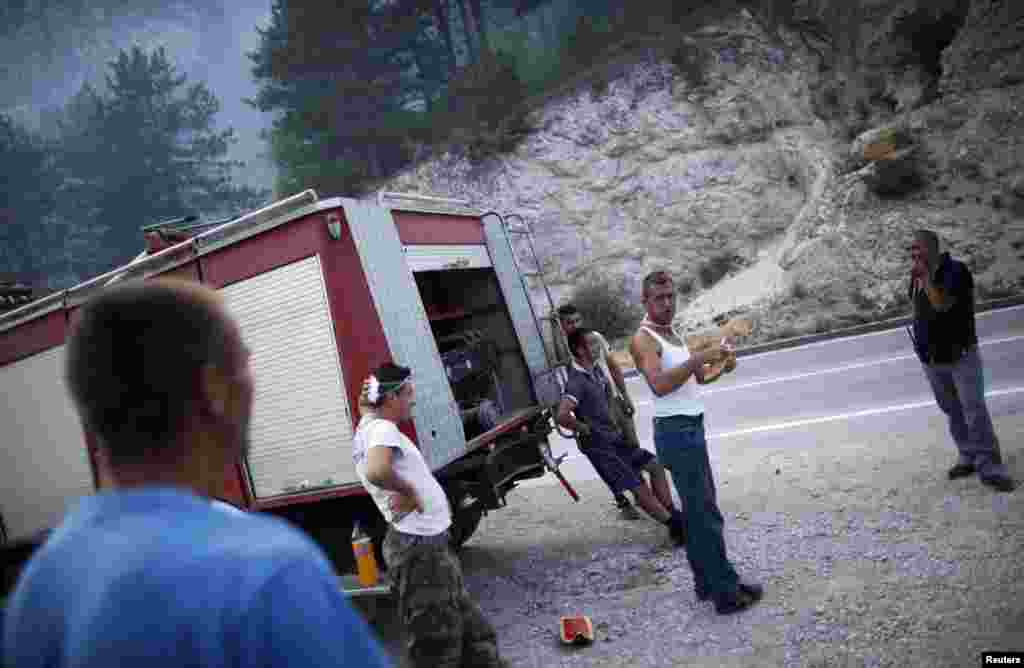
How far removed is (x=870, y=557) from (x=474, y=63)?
28.3 metres

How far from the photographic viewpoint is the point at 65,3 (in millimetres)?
81562

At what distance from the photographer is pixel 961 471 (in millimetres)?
5199

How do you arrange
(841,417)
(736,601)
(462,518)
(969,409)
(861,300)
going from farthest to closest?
(861,300) → (841,417) → (462,518) → (969,409) → (736,601)

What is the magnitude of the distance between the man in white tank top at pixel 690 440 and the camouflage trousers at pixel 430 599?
55.7 inches

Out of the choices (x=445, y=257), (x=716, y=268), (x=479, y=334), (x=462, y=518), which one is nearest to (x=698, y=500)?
(x=462, y=518)

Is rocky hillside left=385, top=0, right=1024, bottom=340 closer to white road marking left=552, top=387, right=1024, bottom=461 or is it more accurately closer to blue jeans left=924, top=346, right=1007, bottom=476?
white road marking left=552, top=387, right=1024, bottom=461

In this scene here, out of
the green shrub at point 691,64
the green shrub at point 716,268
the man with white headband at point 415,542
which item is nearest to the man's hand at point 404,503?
the man with white headband at point 415,542

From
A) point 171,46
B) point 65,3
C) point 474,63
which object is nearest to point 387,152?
point 474,63

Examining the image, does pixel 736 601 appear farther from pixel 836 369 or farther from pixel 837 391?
pixel 836 369

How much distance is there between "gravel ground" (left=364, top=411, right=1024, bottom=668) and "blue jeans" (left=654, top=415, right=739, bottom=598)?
258 millimetres

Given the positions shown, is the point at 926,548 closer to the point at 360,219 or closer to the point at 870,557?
the point at 870,557

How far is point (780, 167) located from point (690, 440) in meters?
20.7

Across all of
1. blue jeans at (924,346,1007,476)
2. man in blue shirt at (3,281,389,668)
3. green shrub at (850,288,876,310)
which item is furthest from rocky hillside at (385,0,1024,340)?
man in blue shirt at (3,281,389,668)

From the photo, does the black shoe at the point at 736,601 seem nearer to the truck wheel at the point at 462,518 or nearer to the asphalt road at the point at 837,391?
the truck wheel at the point at 462,518
